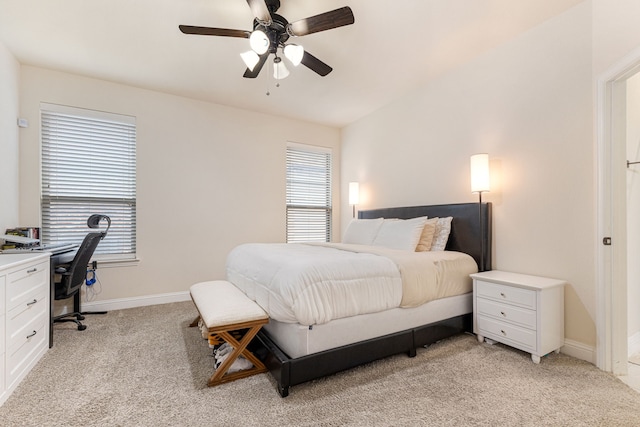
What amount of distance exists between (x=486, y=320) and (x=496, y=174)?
1396mm

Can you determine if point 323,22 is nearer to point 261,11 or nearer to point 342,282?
point 261,11

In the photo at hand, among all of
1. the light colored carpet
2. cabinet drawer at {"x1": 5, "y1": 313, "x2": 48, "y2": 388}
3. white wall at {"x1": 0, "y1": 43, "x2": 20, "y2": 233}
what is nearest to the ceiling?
white wall at {"x1": 0, "y1": 43, "x2": 20, "y2": 233}

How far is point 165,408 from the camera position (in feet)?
5.31

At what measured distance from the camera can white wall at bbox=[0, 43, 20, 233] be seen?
8.84 feet

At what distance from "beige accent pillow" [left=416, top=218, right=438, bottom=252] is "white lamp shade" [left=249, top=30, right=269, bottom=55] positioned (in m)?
2.24

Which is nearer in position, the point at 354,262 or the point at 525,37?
the point at 354,262

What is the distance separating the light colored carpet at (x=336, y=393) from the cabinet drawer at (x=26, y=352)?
9 centimetres

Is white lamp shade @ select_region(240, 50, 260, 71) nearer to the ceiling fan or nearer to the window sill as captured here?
the ceiling fan

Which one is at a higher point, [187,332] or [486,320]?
[486,320]


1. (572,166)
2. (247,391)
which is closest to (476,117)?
(572,166)

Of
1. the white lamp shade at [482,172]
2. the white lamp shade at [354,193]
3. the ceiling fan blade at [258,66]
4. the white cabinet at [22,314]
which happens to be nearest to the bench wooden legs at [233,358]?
the white cabinet at [22,314]

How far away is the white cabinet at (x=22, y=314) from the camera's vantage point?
1.71m

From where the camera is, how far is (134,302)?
3559 mm

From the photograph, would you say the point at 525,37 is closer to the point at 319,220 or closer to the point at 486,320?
the point at 486,320
